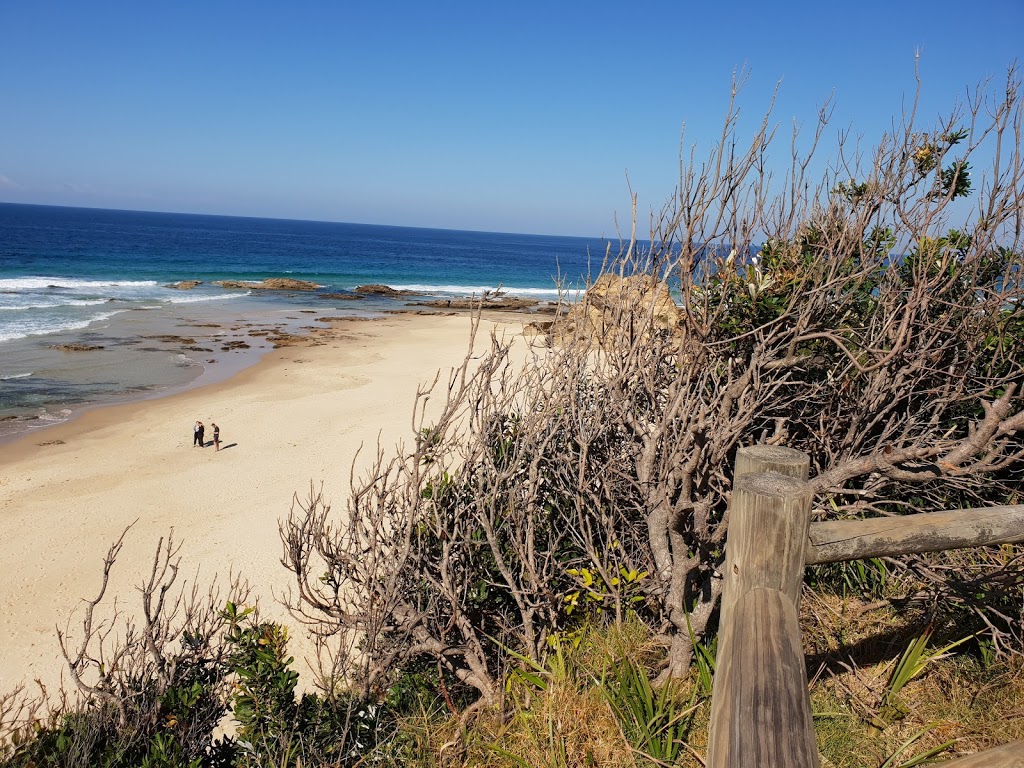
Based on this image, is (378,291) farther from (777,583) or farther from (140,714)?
(777,583)

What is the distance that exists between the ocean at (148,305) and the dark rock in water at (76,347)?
0.44 ft

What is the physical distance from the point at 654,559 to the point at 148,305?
35768mm

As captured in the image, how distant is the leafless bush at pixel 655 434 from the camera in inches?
144

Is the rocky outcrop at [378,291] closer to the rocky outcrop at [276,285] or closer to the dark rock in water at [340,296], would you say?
the dark rock in water at [340,296]

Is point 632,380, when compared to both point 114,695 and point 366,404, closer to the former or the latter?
point 114,695

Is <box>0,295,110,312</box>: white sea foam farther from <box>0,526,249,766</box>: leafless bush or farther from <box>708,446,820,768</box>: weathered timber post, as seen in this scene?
<box>708,446,820,768</box>: weathered timber post

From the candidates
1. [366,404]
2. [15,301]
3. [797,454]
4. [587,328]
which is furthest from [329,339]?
[797,454]

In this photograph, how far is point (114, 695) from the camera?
138 inches

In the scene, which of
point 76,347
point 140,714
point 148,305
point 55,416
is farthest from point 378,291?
point 140,714

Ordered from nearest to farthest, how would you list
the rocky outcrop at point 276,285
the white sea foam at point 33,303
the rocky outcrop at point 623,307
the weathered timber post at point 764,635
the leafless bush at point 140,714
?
the weathered timber post at point 764,635 < the leafless bush at point 140,714 < the rocky outcrop at point 623,307 < the white sea foam at point 33,303 < the rocky outcrop at point 276,285

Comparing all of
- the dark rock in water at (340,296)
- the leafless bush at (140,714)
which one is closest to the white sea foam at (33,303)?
the dark rock in water at (340,296)

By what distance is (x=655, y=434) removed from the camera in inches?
136

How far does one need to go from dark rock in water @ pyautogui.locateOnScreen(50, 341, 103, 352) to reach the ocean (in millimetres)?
134

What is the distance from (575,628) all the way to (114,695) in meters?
2.42
